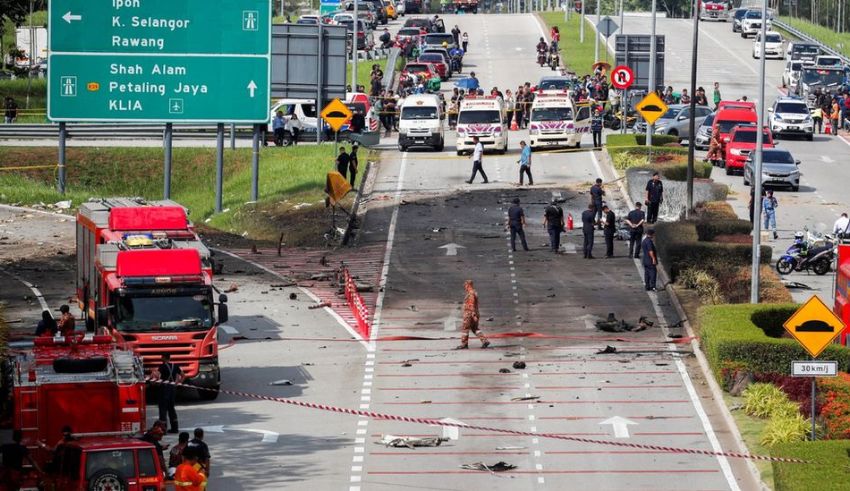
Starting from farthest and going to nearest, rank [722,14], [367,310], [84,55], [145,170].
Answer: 1. [722,14]
2. [145,170]
3. [84,55]
4. [367,310]

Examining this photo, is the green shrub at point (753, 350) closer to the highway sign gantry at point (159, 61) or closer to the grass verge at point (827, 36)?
the highway sign gantry at point (159, 61)

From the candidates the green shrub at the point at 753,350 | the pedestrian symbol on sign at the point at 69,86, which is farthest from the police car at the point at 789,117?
the green shrub at the point at 753,350

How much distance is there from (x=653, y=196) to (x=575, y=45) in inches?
2455

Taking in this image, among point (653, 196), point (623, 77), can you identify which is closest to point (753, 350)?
point (653, 196)

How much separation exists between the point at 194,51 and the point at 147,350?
22.7 metres

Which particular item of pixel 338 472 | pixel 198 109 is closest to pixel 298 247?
pixel 198 109

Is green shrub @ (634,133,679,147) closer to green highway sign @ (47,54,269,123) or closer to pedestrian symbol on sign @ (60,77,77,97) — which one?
green highway sign @ (47,54,269,123)

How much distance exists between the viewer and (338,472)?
2800cm

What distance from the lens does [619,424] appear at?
31188 mm

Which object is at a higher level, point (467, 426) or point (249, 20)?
point (249, 20)

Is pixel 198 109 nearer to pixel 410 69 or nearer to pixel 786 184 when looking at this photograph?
pixel 786 184

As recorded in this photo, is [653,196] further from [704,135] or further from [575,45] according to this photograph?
[575,45]

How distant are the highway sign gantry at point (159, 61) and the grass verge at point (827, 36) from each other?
65348 millimetres

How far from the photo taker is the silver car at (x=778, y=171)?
60.3 meters
